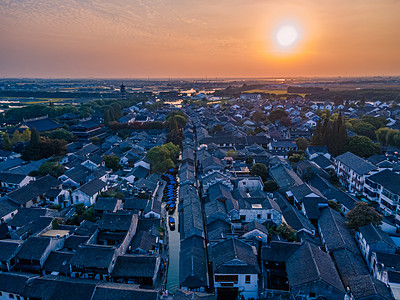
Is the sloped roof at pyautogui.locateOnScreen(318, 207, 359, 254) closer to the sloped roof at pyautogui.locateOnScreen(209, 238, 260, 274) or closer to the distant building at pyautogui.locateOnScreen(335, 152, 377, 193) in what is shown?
the sloped roof at pyautogui.locateOnScreen(209, 238, 260, 274)

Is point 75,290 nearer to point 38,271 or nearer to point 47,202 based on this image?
point 38,271

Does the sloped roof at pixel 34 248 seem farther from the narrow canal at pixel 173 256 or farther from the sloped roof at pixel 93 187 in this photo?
the narrow canal at pixel 173 256

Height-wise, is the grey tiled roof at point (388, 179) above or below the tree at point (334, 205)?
above

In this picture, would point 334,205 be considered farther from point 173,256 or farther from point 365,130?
point 365,130

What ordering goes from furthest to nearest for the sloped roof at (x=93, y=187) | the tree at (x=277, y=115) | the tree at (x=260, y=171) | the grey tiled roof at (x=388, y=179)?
the tree at (x=277, y=115) < the tree at (x=260, y=171) < the sloped roof at (x=93, y=187) < the grey tiled roof at (x=388, y=179)

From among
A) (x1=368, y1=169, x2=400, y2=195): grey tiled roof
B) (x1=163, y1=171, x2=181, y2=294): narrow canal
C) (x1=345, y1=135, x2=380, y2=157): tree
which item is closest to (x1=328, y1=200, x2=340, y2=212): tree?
(x1=368, y1=169, x2=400, y2=195): grey tiled roof

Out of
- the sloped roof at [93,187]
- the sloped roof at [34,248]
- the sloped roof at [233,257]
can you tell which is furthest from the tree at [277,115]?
the sloped roof at [34,248]
